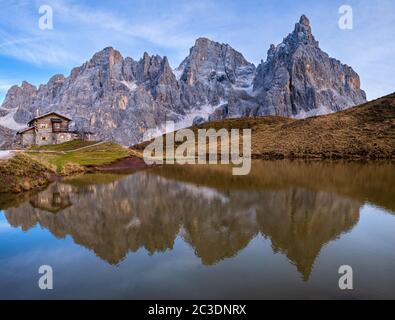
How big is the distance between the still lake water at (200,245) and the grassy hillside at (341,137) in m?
66.4

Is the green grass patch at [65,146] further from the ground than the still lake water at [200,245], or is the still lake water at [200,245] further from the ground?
the green grass patch at [65,146]

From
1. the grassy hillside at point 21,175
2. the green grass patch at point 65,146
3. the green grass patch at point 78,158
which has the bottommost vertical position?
the grassy hillside at point 21,175

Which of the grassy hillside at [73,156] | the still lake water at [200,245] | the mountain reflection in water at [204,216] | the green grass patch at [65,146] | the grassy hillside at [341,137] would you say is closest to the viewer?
the still lake water at [200,245]

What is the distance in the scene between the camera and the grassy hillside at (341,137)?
3610 inches

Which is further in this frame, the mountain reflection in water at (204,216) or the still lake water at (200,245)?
the mountain reflection in water at (204,216)

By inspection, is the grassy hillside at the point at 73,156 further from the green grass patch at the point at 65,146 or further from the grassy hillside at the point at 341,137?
the grassy hillside at the point at 341,137

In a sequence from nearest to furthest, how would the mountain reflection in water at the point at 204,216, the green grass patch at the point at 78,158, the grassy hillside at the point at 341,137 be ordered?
the mountain reflection in water at the point at 204,216, the green grass patch at the point at 78,158, the grassy hillside at the point at 341,137

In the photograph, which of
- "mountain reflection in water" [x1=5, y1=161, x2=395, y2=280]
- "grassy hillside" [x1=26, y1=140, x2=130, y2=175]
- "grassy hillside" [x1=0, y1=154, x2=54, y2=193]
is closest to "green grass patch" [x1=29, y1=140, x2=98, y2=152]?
"grassy hillside" [x1=26, y1=140, x2=130, y2=175]

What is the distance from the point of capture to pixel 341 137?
344ft

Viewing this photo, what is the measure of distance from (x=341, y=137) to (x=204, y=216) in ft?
307

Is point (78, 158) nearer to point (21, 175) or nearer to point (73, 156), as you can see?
point (73, 156)

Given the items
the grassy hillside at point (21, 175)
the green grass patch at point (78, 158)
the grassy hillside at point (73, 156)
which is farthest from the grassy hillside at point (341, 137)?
the grassy hillside at point (21, 175)

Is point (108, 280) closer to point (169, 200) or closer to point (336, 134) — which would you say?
point (169, 200)

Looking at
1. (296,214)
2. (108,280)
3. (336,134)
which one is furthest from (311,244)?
(336,134)
